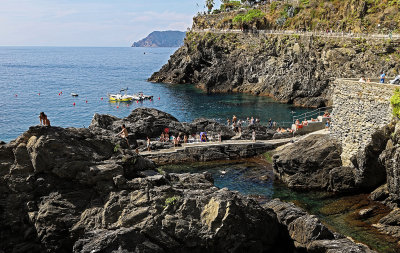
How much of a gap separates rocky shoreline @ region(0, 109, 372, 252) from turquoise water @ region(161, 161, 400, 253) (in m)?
4.86

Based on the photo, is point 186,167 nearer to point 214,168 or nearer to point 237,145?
point 214,168

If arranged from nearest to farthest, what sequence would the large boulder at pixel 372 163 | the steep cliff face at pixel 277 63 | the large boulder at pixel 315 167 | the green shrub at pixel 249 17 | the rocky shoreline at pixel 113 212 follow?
the rocky shoreline at pixel 113 212 < the large boulder at pixel 372 163 < the large boulder at pixel 315 167 < the steep cliff face at pixel 277 63 < the green shrub at pixel 249 17

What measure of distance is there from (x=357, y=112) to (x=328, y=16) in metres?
56.6

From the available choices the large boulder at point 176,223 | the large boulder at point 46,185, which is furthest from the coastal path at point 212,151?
the large boulder at point 176,223

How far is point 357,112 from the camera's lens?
28453 millimetres

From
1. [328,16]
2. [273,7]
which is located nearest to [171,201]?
[328,16]

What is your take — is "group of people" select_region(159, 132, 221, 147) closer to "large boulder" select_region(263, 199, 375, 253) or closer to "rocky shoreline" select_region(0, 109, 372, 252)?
"rocky shoreline" select_region(0, 109, 372, 252)

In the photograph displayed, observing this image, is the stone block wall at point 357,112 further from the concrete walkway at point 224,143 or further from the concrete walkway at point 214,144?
the concrete walkway at point 214,144

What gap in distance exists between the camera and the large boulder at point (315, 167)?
2853 centimetres

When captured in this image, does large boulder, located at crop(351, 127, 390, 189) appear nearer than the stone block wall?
Yes

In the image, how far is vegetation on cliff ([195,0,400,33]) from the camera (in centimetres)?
6575

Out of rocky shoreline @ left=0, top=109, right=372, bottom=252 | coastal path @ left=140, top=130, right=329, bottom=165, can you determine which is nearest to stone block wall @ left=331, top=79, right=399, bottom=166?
coastal path @ left=140, top=130, right=329, bottom=165

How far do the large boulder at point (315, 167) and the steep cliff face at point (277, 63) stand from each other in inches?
1418

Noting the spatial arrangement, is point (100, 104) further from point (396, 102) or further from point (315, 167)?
point (396, 102)
